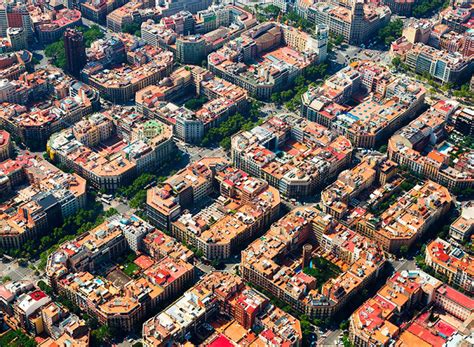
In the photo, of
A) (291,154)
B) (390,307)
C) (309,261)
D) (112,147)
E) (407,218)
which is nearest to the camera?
(390,307)

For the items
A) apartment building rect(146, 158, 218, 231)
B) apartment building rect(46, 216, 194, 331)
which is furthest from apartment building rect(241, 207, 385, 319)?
apartment building rect(146, 158, 218, 231)

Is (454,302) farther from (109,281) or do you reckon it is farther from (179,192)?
(109,281)

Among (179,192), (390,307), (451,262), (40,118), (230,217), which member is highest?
(40,118)

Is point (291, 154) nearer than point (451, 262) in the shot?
No

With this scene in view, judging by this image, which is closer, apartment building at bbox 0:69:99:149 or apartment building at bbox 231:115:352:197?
apartment building at bbox 231:115:352:197

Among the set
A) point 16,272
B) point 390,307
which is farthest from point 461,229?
point 16,272

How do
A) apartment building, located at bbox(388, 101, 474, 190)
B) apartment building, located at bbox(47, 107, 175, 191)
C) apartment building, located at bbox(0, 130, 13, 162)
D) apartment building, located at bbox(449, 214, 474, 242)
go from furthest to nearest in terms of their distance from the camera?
apartment building, located at bbox(0, 130, 13, 162)
apartment building, located at bbox(388, 101, 474, 190)
apartment building, located at bbox(47, 107, 175, 191)
apartment building, located at bbox(449, 214, 474, 242)

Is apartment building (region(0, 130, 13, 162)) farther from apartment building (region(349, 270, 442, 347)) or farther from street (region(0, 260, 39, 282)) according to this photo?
apartment building (region(349, 270, 442, 347))

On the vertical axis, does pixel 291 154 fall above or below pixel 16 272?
above
